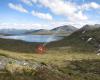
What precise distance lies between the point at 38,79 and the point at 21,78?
4.40 ft

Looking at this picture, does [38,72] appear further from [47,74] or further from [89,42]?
[89,42]

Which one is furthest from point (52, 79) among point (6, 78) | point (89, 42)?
point (89, 42)

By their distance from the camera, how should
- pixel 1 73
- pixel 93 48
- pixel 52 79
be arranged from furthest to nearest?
pixel 93 48
pixel 1 73
pixel 52 79

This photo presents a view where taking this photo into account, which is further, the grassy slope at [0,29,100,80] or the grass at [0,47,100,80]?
the grassy slope at [0,29,100,80]

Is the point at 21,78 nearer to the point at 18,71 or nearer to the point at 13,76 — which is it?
the point at 13,76

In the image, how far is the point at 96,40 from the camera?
15350cm

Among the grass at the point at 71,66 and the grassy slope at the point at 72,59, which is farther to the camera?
the grassy slope at the point at 72,59

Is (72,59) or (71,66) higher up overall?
(72,59)

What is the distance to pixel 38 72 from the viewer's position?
61.0ft

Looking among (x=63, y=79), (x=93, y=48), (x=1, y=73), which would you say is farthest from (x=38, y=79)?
(x=93, y=48)

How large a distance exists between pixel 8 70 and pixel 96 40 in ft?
453

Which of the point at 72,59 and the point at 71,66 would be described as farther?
the point at 72,59

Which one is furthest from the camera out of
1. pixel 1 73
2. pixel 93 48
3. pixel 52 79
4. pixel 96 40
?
pixel 96 40

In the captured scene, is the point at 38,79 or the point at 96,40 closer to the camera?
the point at 38,79
